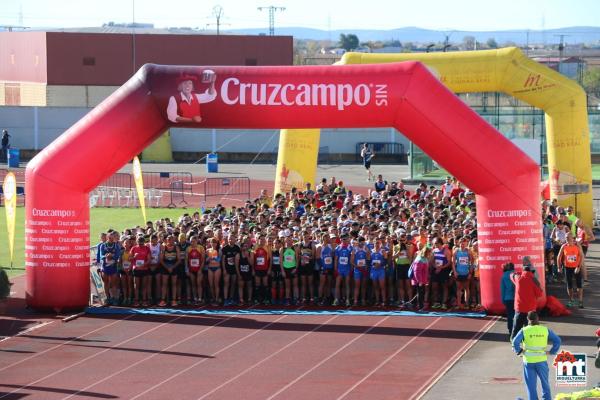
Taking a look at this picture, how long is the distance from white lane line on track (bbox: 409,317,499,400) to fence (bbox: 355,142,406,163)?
3229 centimetres

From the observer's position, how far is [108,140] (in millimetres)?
18188

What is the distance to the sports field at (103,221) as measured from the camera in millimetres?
26250

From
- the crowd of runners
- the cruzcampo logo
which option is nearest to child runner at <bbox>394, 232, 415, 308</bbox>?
the crowd of runners

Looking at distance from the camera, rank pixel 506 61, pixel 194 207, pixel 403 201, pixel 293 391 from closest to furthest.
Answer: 1. pixel 293 391
2. pixel 403 201
3. pixel 506 61
4. pixel 194 207

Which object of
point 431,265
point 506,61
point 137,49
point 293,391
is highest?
point 137,49

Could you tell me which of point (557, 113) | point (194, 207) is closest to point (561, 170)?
point (557, 113)

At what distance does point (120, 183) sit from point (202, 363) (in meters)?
24.0

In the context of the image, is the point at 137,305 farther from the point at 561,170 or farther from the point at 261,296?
the point at 561,170

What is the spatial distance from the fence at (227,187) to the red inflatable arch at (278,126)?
1759cm

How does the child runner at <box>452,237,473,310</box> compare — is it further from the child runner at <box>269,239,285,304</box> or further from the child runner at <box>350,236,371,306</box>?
the child runner at <box>269,239,285,304</box>

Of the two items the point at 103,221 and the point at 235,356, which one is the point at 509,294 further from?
the point at 103,221

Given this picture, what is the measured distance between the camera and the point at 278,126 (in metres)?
18.6

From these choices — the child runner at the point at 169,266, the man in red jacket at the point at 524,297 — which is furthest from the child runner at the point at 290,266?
the man in red jacket at the point at 524,297

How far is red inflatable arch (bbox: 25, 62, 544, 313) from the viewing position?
58.5ft
